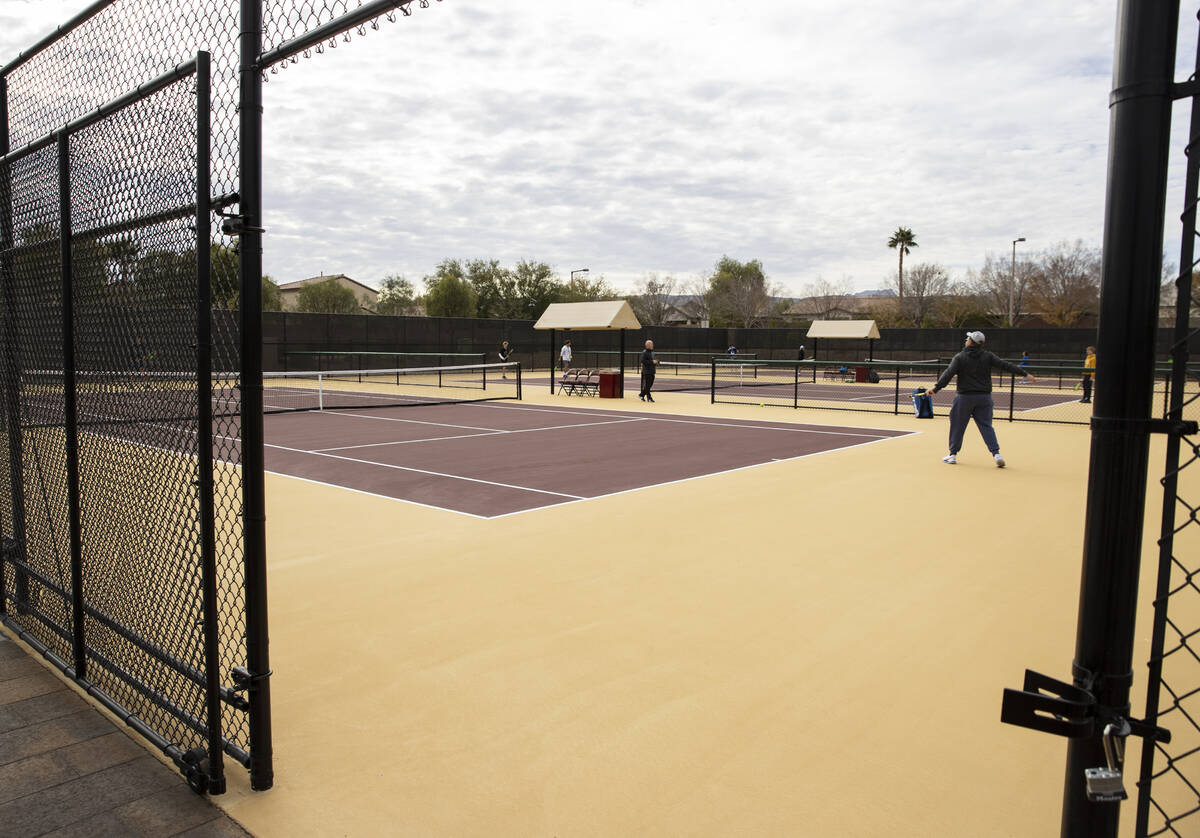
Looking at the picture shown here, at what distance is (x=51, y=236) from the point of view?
4570mm

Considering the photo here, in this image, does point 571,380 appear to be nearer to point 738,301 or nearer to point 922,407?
point 922,407

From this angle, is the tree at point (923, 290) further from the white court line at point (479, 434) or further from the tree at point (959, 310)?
the white court line at point (479, 434)

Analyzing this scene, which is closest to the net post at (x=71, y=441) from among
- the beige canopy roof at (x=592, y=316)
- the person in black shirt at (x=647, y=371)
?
the person in black shirt at (x=647, y=371)

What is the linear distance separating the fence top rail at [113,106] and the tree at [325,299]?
60562mm

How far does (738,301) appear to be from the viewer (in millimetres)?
74875

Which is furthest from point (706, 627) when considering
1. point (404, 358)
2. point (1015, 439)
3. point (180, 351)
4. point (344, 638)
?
point (404, 358)

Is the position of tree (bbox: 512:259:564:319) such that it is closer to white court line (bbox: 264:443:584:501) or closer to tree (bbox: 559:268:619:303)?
tree (bbox: 559:268:619:303)

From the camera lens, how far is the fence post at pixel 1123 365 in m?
1.66

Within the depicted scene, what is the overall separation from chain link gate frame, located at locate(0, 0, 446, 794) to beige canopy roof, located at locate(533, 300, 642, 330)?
66.9ft

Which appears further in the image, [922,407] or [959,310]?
[959,310]

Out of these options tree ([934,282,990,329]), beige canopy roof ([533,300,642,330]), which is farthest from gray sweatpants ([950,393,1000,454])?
tree ([934,282,990,329])

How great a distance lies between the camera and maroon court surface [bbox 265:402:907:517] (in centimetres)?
961

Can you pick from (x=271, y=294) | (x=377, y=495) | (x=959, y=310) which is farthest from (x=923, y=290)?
(x=377, y=495)

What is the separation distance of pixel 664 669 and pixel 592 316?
22.2m
